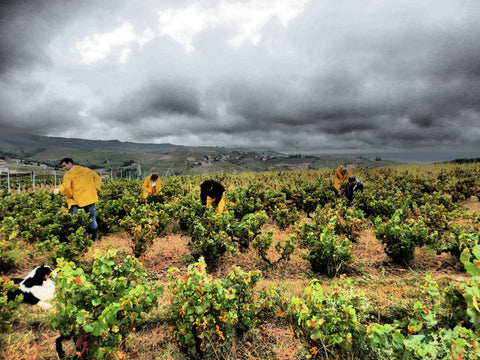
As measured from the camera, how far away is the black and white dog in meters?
3.86

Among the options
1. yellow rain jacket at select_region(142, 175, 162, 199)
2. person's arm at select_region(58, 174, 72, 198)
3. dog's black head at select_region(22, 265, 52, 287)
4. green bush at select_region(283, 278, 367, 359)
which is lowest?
dog's black head at select_region(22, 265, 52, 287)

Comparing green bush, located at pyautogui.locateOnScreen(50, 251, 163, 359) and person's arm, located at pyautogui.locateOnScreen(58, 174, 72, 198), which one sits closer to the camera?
green bush, located at pyautogui.locateOnScreen(50, 251, 163, 359)

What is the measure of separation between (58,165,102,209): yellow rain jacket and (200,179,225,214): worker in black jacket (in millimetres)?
3389

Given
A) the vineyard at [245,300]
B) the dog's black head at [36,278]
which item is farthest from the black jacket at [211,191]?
the dog's black head at [36,278]

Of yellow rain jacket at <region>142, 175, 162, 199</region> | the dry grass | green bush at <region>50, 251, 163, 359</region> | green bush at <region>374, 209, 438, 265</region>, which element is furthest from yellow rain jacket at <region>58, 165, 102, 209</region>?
green bush at <region>374, 209, 438, 265</region>

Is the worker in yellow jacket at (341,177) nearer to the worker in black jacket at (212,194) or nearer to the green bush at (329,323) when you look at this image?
the worker in black jacket at (212,194)

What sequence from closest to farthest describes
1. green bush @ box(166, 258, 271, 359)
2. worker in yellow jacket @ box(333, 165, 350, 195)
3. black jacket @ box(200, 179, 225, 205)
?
green bush @ box(166, 258, 271, 359)
black jacket @ box(200, 179, 225, 205)
worker in yellow jacket @ box(333, 165, 350, 195)

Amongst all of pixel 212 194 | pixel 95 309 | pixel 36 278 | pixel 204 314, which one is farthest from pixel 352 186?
pixel 36 278

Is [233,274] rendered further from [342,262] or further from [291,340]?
[342,262]

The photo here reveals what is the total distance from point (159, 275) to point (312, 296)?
4043 millimetres

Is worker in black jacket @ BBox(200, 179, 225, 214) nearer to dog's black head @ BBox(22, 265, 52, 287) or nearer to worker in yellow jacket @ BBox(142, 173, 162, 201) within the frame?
worker in yellow jacket @ BBox(142, 173, 162, 201)

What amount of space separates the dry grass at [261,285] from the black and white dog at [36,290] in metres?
0.13

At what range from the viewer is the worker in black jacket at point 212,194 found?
24.9 feet

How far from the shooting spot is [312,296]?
2682 millimetres
